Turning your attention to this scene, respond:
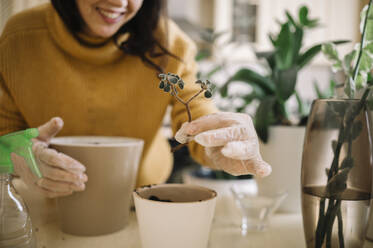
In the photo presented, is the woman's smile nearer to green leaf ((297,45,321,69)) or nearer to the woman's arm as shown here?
the woman's arm

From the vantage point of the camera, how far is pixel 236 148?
16.7 inches

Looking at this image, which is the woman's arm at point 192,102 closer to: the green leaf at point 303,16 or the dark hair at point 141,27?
the dark hair at point 141,27

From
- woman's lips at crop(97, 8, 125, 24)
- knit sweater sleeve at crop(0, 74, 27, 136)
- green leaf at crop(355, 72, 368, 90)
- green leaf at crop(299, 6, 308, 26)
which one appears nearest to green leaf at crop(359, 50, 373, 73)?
green leaf at crop(355, 72, 368, 90)

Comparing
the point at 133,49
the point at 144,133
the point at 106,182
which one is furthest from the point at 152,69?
the point at 106,182

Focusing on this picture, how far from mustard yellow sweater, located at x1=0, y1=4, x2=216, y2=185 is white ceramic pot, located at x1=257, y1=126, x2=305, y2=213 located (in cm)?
18

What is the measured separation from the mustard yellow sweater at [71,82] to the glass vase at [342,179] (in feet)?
1.21

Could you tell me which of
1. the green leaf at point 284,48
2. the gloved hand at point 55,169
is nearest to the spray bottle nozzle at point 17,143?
the gloved hand at point 55,169

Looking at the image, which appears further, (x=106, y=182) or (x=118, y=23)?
(x=118, y=23)

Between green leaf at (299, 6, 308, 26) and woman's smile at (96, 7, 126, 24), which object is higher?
green leaf at (299, 6, 308, 26)

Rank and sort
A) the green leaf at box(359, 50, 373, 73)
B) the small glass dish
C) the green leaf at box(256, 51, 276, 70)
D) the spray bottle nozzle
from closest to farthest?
the spray bottle nozzle → the green leaf at box(359, 50, 373, 73) → the small glass dish → the green leaf at box(256, 51, 276, 70)

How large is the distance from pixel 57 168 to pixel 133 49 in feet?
1.32

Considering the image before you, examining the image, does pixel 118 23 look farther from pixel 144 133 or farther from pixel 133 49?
pixel 144 133

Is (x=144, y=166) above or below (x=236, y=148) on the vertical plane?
below

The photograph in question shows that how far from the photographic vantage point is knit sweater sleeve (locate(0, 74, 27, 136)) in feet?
2.73
